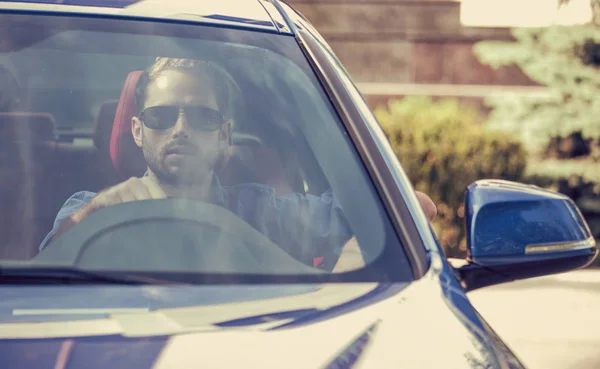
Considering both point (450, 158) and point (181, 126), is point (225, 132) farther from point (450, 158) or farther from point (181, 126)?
point (450, 158)

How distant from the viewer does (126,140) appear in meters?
2.40

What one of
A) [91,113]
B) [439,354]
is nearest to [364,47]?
[91,113]

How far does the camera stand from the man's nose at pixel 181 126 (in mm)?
2217

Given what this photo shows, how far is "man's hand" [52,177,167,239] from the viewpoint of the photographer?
6.88 feet

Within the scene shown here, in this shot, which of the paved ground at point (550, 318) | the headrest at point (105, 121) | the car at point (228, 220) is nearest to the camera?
the car at point (228, 220)

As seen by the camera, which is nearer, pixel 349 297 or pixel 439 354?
pixel 439 354

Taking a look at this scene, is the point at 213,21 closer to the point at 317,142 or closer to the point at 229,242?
the point at 317,142

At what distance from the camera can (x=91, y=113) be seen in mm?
2629

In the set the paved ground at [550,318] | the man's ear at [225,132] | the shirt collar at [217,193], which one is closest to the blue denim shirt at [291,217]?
the shirt collar at [217,193]

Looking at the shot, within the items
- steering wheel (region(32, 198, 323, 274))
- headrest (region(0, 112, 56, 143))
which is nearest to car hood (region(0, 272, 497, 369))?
steering wheel (region(32, 198, 323, 274))

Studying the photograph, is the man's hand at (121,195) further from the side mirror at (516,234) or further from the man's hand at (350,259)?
the side mirror at (516,234)

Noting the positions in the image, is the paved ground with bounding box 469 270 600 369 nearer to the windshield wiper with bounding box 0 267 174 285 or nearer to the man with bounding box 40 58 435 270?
the man with bounding box 40 58 435 270

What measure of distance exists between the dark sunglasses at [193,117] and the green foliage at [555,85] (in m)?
8.72

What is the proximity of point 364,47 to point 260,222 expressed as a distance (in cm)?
1533
